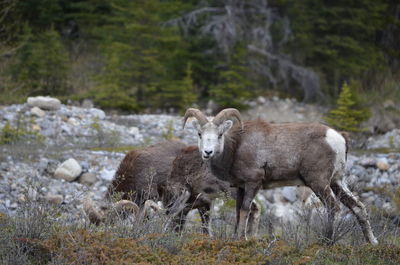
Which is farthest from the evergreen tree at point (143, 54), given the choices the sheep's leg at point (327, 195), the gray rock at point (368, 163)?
the sheep's leg at point (327, 195)

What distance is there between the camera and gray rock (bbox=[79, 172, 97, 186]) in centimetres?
1320

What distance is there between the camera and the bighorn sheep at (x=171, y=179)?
9.48 meters

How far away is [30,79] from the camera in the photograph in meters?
22.2

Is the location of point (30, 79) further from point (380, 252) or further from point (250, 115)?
point (380, 252)

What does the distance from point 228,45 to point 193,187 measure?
12665mm

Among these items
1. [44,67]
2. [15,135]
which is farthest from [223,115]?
[44,67]

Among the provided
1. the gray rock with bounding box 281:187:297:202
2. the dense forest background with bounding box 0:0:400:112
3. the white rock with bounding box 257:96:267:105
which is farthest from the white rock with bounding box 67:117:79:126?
the white rock with bounding box 257:96:267:105

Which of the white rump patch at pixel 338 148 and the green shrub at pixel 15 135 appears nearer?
the white rump patch at pixel 338 148

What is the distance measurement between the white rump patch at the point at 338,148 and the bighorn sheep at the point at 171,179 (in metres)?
1.96

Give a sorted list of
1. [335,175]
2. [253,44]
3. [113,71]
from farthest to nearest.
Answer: [253,44], [113,71], [335,175]

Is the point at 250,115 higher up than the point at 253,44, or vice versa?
the point at 253,44

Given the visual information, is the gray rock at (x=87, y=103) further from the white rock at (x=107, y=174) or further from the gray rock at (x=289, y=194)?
the gray rock at (x=289, y=194)

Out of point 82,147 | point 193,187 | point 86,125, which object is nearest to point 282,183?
point 193,187

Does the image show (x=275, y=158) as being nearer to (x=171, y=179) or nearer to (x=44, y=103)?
(x=171, y=179)
